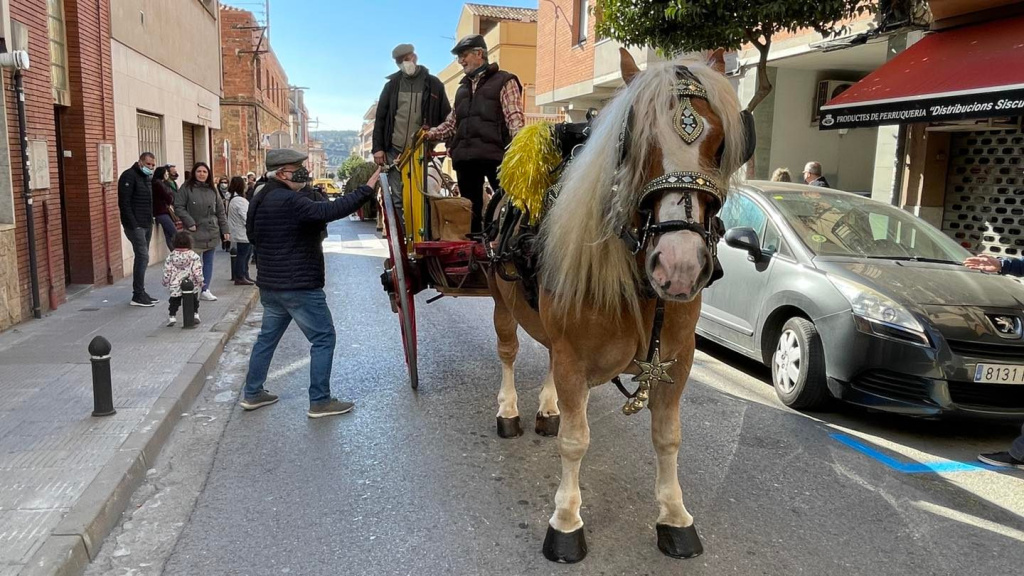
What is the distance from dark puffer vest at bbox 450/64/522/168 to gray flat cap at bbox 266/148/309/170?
1.14 meters

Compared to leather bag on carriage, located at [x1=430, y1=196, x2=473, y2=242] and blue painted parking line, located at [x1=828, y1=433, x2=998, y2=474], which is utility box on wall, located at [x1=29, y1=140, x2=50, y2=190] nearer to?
leather bag on carriage, located at [x1=430, y1=196, x2=473, y2=242]

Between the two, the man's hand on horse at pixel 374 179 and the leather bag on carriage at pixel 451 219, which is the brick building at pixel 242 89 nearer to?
the leather bag on carriage at pixel 451 219

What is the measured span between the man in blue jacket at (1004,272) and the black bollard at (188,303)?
7119mm

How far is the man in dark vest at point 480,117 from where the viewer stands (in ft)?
17.0

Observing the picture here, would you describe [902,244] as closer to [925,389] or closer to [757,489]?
[925,389]

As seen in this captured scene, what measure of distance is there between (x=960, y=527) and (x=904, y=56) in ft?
25.8

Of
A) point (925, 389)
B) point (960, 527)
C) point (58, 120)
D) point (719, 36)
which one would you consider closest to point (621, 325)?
point (960, 527)

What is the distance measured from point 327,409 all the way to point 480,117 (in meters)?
2.40

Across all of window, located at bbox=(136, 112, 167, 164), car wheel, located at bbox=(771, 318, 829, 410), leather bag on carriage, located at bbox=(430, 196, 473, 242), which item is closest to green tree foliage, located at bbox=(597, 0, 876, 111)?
car wheel, located at bbox=(771, 318, 829, 410)

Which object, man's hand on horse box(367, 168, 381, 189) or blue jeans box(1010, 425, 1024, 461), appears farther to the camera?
man's hand on horse box(367, 168, 381, 189)

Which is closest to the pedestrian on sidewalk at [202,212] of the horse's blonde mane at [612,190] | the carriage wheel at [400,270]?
the carriage wheel at [400,270]

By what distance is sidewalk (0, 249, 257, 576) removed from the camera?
334cm

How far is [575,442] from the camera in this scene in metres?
3.33

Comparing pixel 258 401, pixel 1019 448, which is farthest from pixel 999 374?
pixel 258 401
